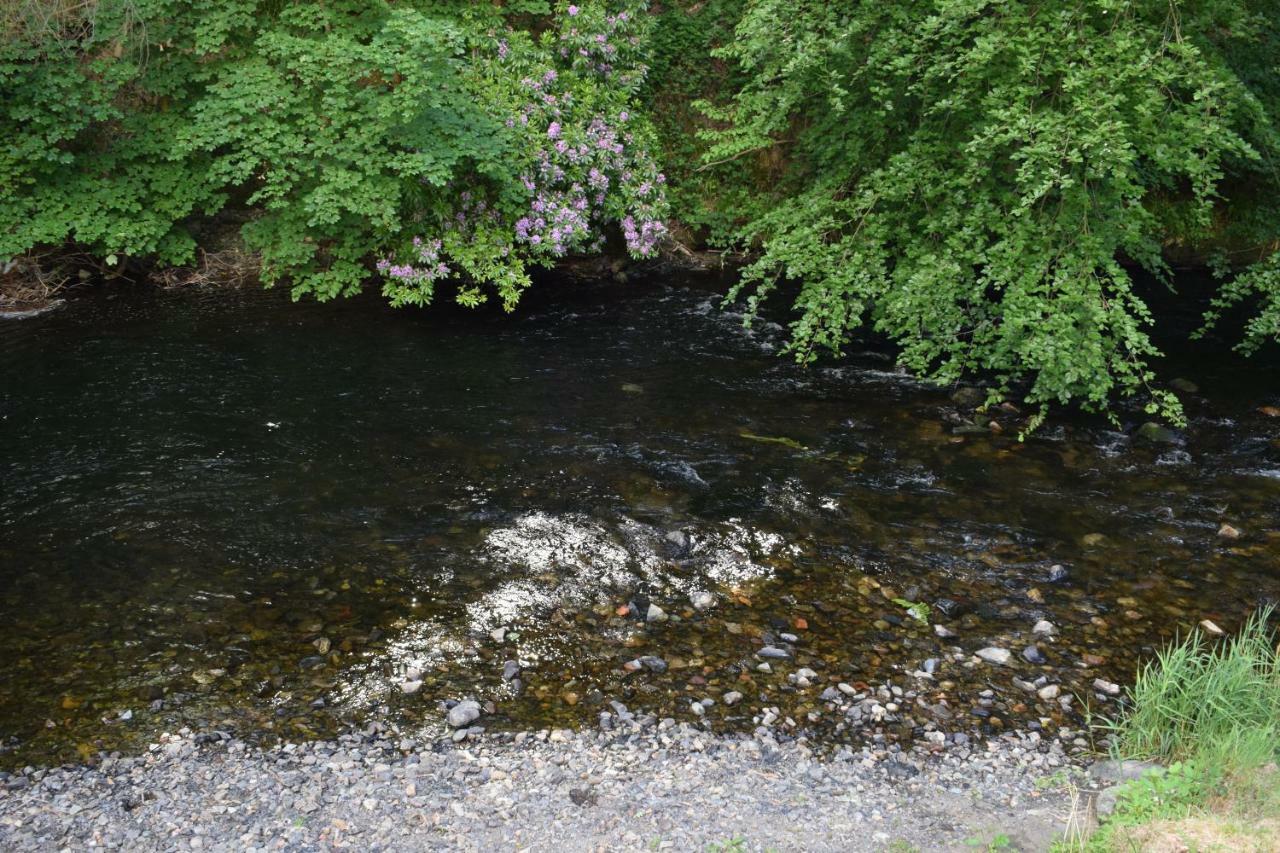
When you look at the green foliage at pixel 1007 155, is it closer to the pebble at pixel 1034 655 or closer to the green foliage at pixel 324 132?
the pebble at pixel 1034 655

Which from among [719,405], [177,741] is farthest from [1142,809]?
[719,405]

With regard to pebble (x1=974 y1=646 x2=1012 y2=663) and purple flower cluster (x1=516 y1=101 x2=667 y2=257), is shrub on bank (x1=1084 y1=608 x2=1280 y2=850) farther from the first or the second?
purple flower cluster (x1=516 y1=101 x2=667 y2=257)

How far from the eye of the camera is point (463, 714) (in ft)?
15.5

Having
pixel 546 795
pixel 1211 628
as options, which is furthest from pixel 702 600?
pixel 1211 628

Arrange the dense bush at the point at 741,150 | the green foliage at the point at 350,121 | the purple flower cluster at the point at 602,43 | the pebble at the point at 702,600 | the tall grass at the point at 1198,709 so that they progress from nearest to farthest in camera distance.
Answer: the tall grass at the point at 1198,709 < the pebble at the point at 702,600 < the dense bush at the point at 741,150 < the green foliage at the point at 350,121 < the purple flower cluster at the point at 602,43

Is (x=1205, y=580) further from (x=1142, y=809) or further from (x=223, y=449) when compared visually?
(x=223, y=449)

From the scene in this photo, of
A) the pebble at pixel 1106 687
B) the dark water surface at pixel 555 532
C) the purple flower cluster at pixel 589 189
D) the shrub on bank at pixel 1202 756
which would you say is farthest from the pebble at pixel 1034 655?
the purple flower cluster at pixel 589 189

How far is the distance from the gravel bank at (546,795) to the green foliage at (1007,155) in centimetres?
331

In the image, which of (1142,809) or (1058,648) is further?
(1058,648)

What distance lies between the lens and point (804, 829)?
3982 mm

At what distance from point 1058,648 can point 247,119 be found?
8.89 metres

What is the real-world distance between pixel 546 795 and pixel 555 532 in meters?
2.51

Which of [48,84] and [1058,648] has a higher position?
[48,84]

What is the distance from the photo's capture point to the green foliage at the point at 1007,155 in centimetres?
633
